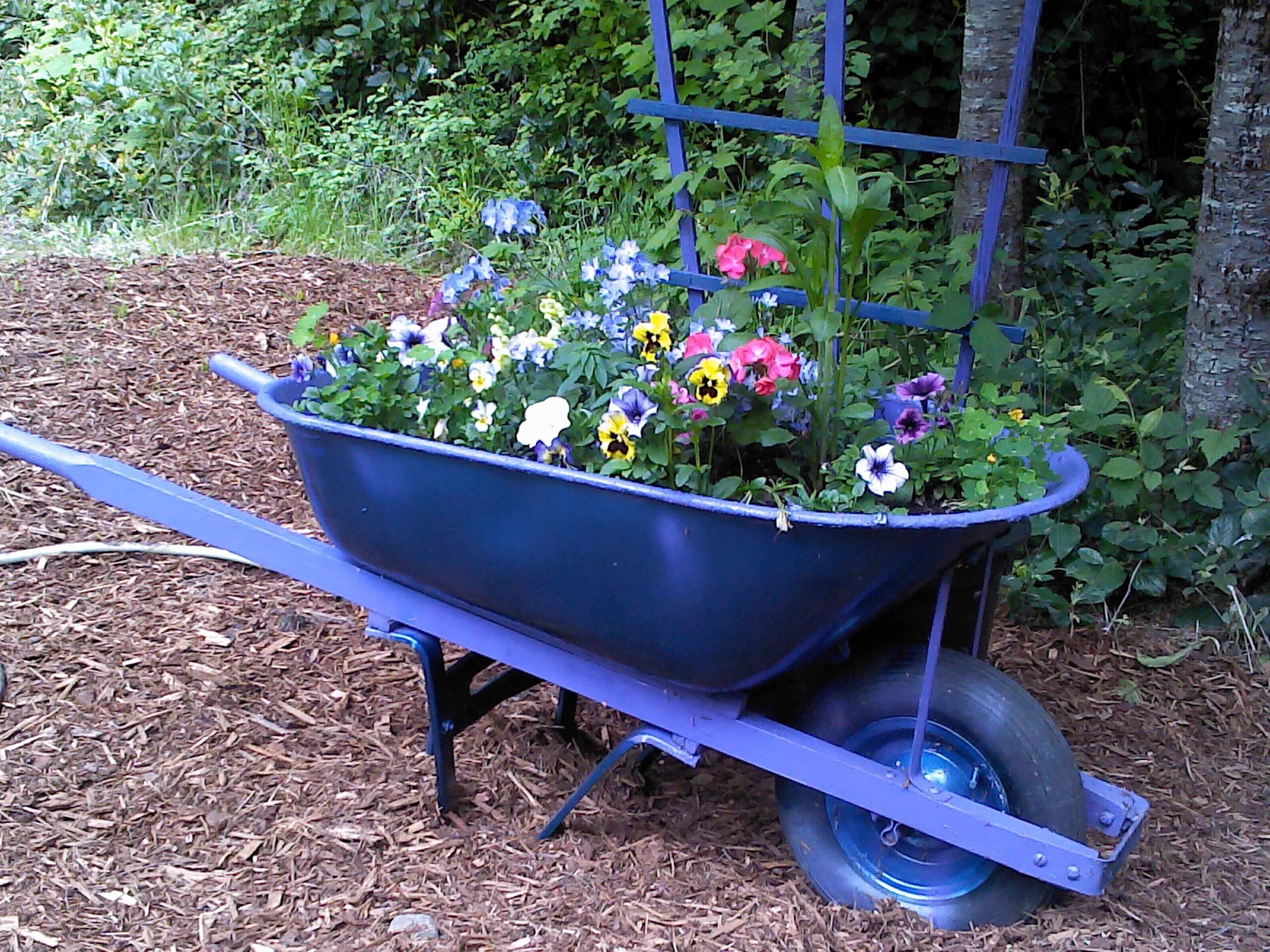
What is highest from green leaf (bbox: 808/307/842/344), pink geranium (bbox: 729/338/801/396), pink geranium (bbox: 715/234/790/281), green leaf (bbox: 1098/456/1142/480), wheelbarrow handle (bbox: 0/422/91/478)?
pink geranium (bbox: 715/234/790/281)

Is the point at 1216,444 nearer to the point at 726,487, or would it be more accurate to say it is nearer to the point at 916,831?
the point at 916,831

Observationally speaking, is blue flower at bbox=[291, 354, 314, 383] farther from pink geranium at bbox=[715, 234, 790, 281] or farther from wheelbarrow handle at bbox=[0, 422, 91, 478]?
pink geranium at bbox=[715, 234, 790, 281]

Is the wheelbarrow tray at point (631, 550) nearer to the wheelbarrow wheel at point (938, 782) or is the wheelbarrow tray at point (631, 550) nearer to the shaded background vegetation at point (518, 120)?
the wheelbarrow wheel at point (938, 782)

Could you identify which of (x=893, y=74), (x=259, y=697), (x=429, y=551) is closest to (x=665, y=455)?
(x=429, y=551)

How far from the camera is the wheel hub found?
1.86 metres

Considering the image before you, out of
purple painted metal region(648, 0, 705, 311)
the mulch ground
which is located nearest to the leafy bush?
the mulch ground

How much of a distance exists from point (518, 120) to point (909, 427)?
4.76 meters

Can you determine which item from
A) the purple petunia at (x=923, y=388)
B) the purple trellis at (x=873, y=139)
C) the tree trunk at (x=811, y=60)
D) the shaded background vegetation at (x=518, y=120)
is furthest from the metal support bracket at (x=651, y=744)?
the tree trunk at (x=811, y=60)

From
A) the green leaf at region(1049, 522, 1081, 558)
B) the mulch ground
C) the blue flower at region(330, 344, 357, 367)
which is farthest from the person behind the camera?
the green leaf at region(1049, 522, 1081, 558)

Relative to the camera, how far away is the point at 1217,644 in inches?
109

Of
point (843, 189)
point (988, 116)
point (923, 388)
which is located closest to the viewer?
point (843, 189)

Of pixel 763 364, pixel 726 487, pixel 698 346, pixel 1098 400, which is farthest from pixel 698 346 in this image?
pixel 1098 400

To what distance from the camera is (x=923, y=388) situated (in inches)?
72.7

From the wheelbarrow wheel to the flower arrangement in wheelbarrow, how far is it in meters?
0.31
